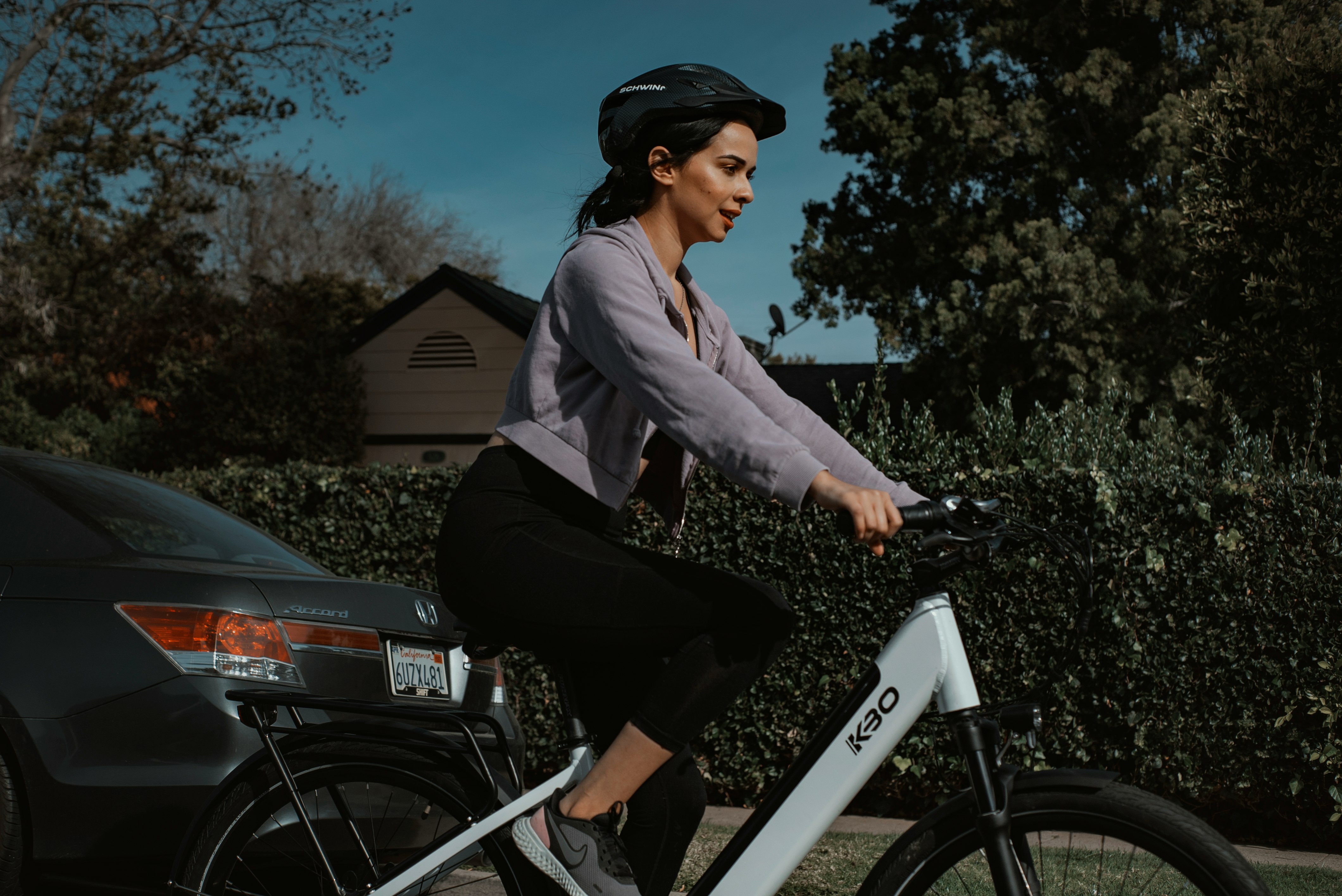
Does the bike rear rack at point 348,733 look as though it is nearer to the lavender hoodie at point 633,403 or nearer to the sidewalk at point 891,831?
the lavender hoodie at point 633,403

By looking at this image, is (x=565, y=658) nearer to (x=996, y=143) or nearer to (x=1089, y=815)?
(x=1089, y=815)

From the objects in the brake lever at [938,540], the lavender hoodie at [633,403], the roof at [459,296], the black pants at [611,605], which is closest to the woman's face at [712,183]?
the lavender hoodie at [633,403]

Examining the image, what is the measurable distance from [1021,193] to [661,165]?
75.7ft

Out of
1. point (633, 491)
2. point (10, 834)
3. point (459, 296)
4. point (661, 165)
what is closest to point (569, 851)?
point (633, 491)

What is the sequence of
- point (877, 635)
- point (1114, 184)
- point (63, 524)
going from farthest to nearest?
point (1114, 184) < point (877, 635) < point (63, 524)

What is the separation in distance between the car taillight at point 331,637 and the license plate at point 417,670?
66 mm

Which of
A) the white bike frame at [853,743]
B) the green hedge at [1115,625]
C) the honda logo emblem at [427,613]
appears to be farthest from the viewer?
the green hedge at [1115,625]

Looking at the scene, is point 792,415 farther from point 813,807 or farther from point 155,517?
point 155,517

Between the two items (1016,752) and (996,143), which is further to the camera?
(996,143)

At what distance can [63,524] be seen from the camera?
11.0 ft

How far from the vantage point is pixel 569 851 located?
6.62ft

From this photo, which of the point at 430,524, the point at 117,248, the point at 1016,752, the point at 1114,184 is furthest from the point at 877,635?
the point at 1114,184

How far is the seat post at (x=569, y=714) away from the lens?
→ 2168mm

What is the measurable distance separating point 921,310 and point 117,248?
54.7ft
